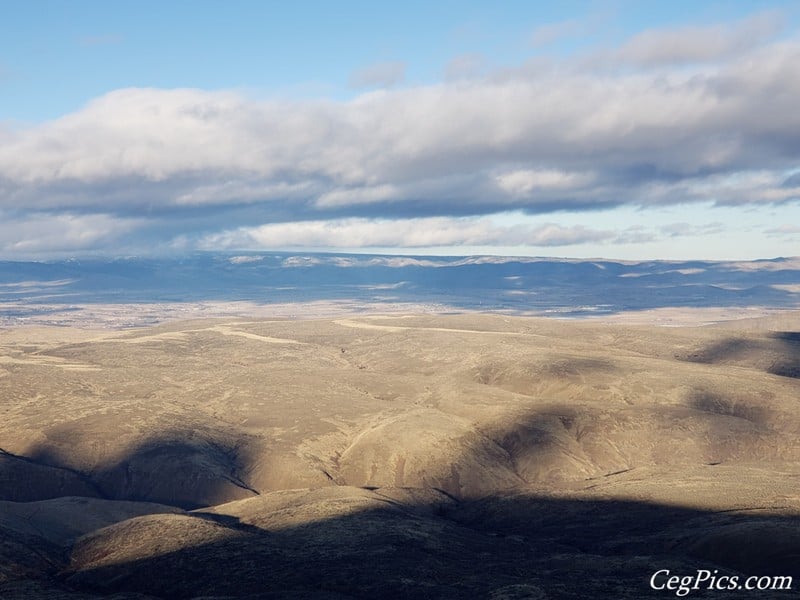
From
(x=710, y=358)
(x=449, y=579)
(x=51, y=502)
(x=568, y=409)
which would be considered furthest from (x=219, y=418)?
(x=710, y=358)

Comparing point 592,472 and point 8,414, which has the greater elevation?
point 8,414

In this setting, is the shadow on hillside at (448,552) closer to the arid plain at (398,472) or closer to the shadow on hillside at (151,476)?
the arid plain at (398,472)

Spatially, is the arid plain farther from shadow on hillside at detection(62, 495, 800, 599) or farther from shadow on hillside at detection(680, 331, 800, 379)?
shadow on hillside at detection(680, 331, 800, 379)

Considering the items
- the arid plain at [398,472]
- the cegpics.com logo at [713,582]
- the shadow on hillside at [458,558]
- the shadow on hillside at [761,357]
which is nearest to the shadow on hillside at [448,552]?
the shadow on hillside at [458,558]

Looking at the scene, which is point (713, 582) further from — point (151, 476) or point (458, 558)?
point (151, 476)

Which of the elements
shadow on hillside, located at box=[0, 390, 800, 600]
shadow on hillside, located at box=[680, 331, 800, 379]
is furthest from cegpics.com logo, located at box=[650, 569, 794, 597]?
shadow on hillside, located at box=[680, 331, 800, 379]

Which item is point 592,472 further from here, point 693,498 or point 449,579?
point 449,579
